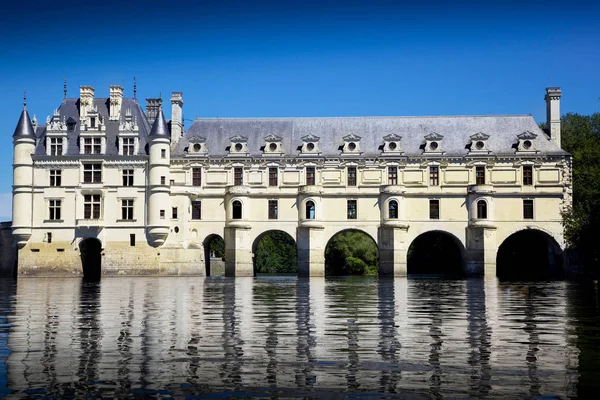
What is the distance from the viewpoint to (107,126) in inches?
2368

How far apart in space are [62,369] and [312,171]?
4895 centimetres

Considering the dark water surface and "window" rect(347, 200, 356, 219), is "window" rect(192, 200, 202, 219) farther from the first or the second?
the dark water surface

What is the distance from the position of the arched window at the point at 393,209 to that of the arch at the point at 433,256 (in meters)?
14.6

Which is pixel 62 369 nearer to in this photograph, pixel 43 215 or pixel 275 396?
pixel 275 396

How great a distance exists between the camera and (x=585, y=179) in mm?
62281

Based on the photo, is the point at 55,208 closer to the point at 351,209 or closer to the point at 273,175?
the point at 273,175

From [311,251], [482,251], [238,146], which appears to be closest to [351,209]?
[311,251]

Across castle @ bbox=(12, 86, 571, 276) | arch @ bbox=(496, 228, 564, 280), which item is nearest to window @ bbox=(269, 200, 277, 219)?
castle @ bbox=(12, 86, 571, 276)

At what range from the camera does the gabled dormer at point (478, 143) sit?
192 feet

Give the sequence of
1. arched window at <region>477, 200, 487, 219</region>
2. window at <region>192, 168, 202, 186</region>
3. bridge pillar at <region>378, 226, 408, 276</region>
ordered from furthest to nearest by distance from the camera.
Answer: window at <region>192, 168, 202, 186</region>
arched window at <region>477, 200, 487, 219</region>
bridge pillar at <region>378, 226, 408, 276</region>

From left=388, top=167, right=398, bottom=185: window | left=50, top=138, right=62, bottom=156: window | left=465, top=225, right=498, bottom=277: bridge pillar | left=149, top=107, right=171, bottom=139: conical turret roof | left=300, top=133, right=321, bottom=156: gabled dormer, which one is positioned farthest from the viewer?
left=300, top=133, right=321, bottom=156: gabled dormer

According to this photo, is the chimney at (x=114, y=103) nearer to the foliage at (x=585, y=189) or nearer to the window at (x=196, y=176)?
the window at (x=196, y=176)

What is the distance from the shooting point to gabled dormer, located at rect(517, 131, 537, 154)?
5838 centimetres

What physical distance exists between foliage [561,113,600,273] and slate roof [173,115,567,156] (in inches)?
182
